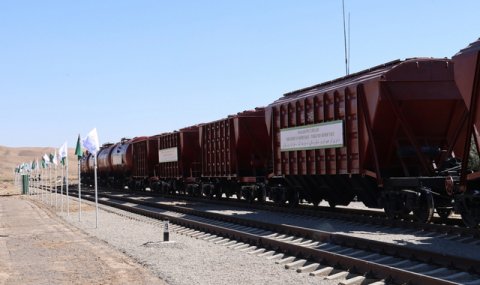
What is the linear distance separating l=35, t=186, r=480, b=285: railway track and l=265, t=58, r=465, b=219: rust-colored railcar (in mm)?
3271

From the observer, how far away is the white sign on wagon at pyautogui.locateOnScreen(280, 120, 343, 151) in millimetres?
17922

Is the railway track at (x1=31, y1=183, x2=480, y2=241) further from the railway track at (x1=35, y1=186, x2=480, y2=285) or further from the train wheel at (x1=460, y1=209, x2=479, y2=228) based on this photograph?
the railway track at (x1=35, y1=186, x2=480, y2=285)

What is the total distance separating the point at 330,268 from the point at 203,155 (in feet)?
67.9

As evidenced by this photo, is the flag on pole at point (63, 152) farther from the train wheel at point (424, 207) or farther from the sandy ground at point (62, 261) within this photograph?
the train wheel at point (424, 207)

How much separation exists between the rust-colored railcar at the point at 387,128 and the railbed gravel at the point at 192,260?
5.31m

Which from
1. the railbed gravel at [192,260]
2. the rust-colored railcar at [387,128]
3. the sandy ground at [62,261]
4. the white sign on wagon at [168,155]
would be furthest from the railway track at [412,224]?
the white sign on wagon at [168,155]

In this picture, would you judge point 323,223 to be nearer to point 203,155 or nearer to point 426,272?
point 426,272

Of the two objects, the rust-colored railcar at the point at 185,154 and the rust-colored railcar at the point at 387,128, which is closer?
the rust-colored railcar at the point at 387,128

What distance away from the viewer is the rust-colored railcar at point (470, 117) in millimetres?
12188

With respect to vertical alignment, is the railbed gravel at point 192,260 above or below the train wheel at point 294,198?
below

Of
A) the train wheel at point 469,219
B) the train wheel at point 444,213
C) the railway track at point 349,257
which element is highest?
the train wheel at point 469,219

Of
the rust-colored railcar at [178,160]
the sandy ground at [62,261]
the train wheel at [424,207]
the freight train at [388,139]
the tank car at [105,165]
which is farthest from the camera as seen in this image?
the tank car at [105,165]

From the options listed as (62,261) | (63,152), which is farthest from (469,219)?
(63,152)

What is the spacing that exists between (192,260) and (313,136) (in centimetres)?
866
